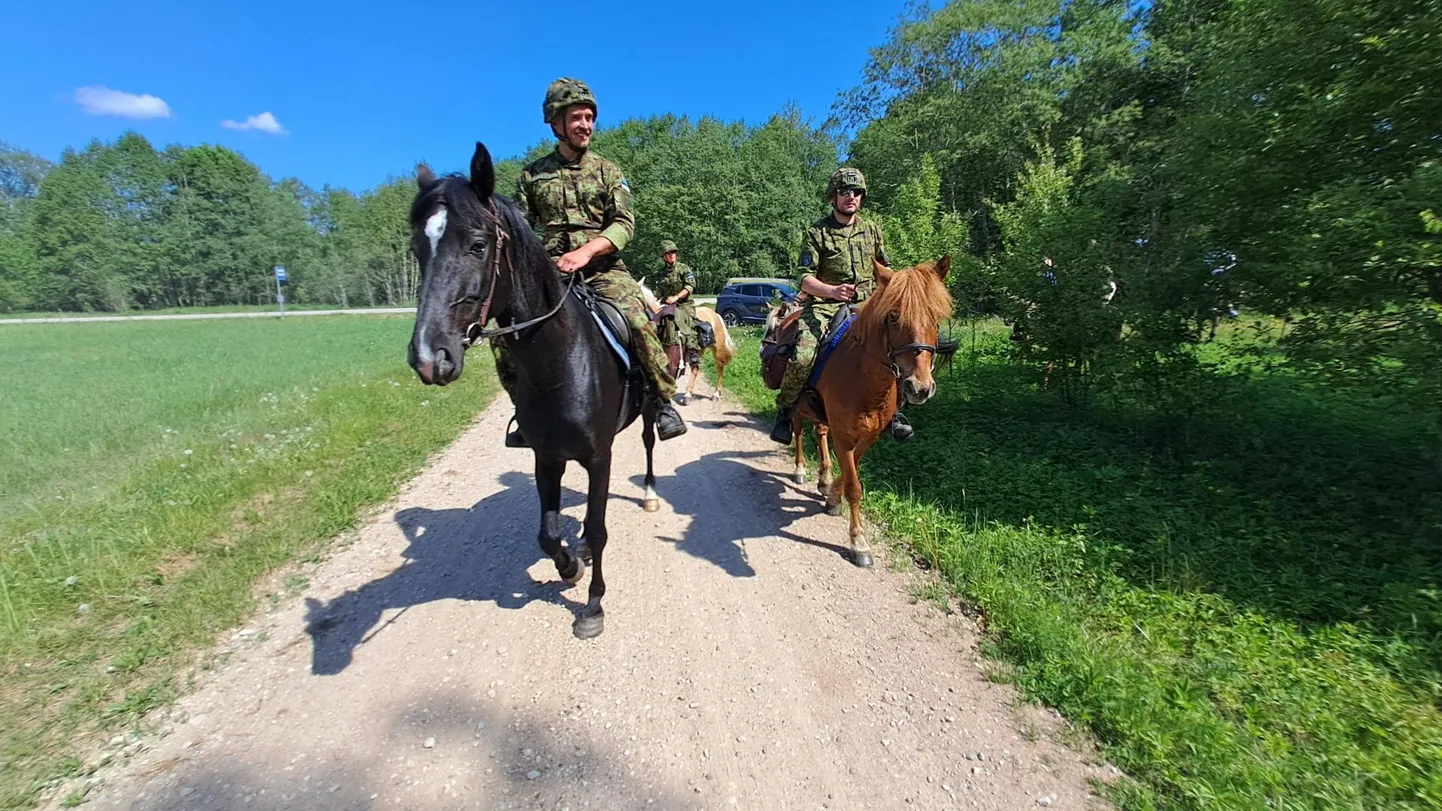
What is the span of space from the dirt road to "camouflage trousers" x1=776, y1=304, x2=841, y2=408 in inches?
65.4

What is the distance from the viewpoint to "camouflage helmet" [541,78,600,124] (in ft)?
12.6

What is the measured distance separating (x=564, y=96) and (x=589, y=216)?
818 millimetres

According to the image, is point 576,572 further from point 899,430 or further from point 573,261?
point 899,430

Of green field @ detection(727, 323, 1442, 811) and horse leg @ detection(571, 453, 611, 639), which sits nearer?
green field @ detection(727, 323, 1442, 811)

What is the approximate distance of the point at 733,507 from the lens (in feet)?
20.0

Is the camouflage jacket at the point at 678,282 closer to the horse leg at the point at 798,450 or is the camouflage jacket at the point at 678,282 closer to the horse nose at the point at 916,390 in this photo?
the horse leg at the point at 798,450

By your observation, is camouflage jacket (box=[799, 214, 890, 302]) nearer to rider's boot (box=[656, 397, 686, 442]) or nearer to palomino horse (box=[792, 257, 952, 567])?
palomino horse (box=[792, 257, 952, 567])

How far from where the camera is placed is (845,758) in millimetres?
2805

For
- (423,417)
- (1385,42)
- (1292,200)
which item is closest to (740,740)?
(1292,200)

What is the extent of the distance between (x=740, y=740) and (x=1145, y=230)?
27.2 feet

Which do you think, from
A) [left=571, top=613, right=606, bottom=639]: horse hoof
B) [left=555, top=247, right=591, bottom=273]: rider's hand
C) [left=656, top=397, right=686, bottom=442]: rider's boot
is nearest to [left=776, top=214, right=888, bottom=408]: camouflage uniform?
[left=656, top=397, right=686, bottom=442]: rider's boot

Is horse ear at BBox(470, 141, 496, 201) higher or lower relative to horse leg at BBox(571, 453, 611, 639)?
higher

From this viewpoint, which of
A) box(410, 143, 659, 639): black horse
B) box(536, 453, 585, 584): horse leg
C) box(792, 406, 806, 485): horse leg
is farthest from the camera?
box(792, 406, 806, 485): horse leg

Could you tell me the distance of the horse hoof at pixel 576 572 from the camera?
4.31 m
